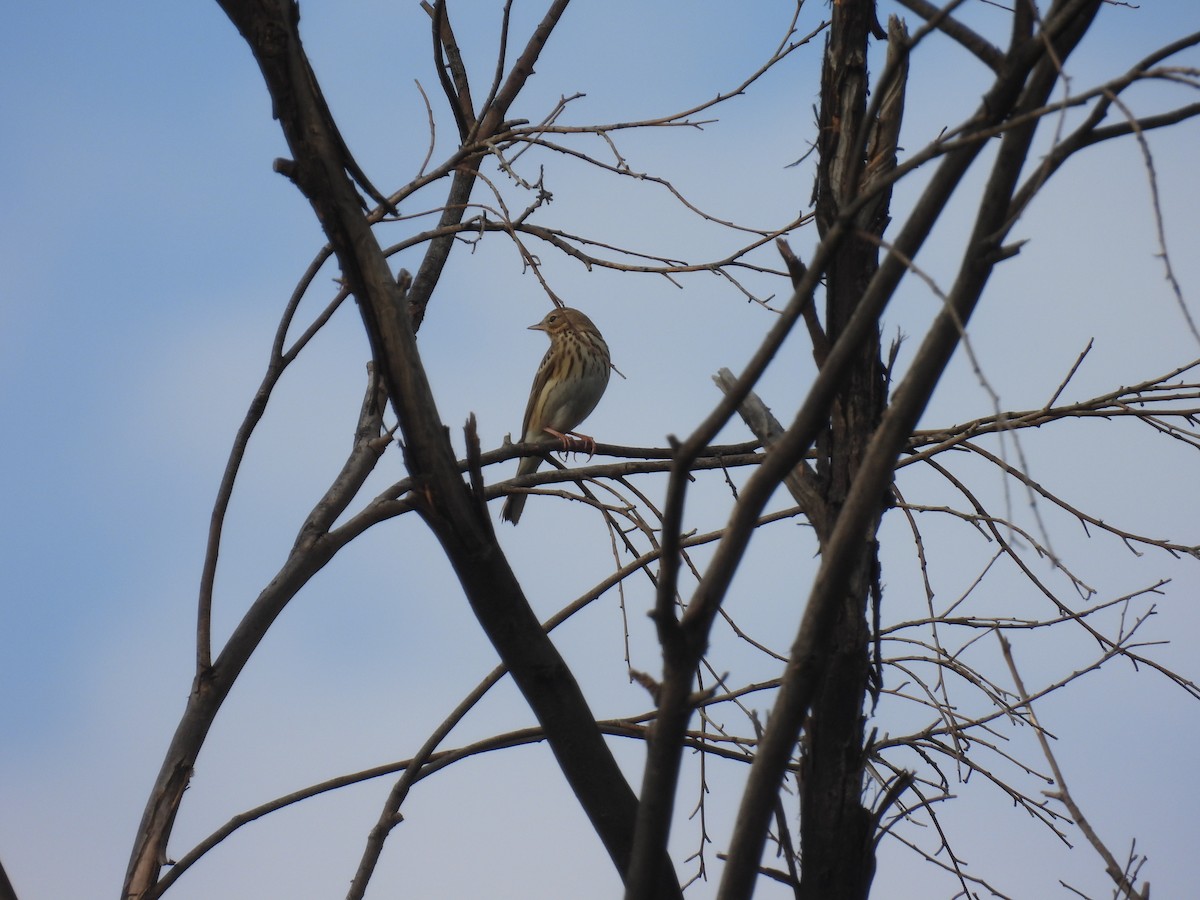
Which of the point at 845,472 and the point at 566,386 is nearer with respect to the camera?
the point at 845,472

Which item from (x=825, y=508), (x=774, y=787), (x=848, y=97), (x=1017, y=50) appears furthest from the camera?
(x=848, y=97)

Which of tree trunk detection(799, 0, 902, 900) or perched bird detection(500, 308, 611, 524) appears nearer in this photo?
tree trunk detection(799, 0, 902, 900)

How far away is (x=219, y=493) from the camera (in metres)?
3.83

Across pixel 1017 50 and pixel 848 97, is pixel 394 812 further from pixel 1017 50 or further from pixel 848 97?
pixel 1017 50

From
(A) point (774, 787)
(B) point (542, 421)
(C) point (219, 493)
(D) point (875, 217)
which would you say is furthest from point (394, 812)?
(B) point (542, 421)

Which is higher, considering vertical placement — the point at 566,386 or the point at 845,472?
the point at 566,386

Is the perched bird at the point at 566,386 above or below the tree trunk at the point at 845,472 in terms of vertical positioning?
above

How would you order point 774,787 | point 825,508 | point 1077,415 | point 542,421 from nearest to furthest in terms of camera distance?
point 774,787 → point 825,508 → point 1077,415 → point 542,421

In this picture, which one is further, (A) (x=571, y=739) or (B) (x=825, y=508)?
(B) (x=825, y=508)

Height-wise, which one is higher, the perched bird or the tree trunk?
the perched bird

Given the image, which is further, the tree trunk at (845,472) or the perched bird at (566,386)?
the perched bird at (566,386)

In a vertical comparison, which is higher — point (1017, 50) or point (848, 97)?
point (848, 97)

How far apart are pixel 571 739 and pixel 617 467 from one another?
5.85 feet

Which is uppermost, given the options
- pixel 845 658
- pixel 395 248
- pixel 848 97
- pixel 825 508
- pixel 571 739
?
pixel 395 248
